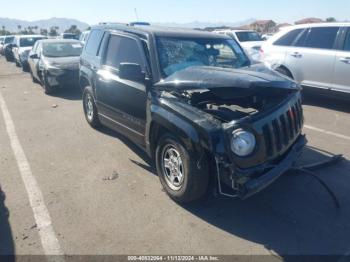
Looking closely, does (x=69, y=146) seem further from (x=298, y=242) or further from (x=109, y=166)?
(x=298, y=242)

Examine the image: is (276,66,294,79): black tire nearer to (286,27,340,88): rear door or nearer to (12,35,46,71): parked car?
(286,27,340,88): rear door

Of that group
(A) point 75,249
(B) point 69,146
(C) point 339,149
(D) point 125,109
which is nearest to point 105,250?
(A) point 75,249

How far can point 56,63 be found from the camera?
1064 cm

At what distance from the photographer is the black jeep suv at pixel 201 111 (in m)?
3.35

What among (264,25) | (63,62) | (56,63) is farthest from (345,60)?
(264,25)

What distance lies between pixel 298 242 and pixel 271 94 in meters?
1.56

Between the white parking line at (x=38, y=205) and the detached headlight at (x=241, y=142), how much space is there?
1.91 m

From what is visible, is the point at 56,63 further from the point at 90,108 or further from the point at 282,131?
the point at 282,131

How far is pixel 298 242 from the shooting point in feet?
10.9

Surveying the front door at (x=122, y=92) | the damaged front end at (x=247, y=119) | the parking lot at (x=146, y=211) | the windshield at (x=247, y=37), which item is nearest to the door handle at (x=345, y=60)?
the parking lot at (x=146, y=211)

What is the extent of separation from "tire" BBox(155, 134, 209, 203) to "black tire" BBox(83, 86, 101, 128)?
2.81m

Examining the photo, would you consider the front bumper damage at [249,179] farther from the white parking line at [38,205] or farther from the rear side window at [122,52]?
the rear side window at [122,52]

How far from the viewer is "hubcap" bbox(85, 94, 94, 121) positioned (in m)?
6.74

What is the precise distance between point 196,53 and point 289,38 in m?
4.84
